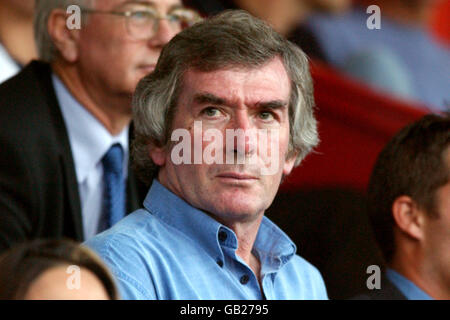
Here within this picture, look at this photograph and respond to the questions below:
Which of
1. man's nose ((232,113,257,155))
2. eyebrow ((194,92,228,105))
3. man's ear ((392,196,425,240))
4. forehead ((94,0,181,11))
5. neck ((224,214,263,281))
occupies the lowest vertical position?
man's ear ((392,196,425,240))

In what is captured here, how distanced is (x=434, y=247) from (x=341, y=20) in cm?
209

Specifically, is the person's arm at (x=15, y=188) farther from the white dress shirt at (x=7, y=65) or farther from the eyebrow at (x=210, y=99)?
the white dress shirt at (x=7, y=65)

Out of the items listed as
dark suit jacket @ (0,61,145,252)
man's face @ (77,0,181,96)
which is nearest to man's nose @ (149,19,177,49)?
man's face @ (77,0,181,96)

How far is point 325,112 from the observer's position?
356 cm

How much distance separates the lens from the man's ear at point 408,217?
2459mm

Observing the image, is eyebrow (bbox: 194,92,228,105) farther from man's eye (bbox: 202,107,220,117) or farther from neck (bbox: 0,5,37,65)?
neck (bbox: 0,5,37,65)

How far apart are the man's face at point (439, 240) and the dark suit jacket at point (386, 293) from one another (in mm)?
93

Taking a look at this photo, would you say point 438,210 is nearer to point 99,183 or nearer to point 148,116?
point 148,116

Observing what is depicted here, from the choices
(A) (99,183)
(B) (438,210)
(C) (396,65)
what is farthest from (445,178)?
(C) (396,65)

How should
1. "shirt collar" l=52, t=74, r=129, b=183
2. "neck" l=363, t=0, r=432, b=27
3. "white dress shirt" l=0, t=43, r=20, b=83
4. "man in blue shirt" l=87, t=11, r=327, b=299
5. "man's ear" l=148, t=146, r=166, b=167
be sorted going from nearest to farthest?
"man in blue shirt" l=87, t=11, r=327, b=299 < "man's ear" l=148, t=146, r=166, b=167 < "shirt collar" l=52, t=74, r=129, b=183 < "white dress shirt" l=0, t=43, r=20, b=83 < "neck" l=363, t=0, r=432, b=27

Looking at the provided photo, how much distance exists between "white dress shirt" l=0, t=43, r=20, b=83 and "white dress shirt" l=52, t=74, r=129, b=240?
0.50m

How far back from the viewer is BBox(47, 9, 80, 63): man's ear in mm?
2873

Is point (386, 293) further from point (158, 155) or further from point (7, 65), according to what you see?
point (7, 65)

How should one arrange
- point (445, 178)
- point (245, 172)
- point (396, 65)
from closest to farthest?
point (245, 172) → point (445, 178) → point (396, 65)
